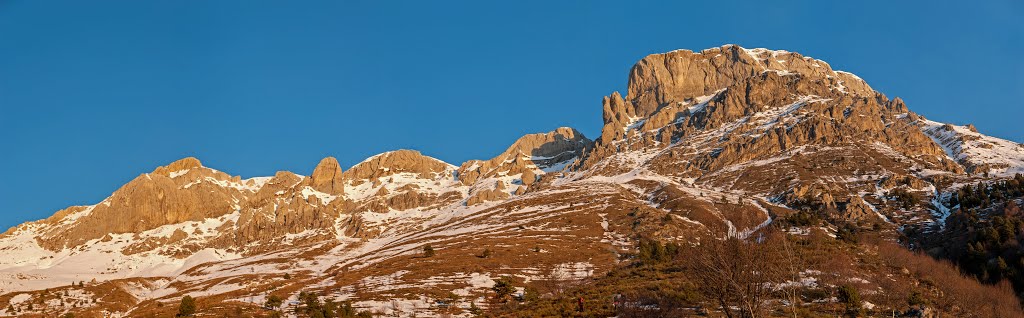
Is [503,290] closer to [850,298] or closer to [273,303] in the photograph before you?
[273,303]

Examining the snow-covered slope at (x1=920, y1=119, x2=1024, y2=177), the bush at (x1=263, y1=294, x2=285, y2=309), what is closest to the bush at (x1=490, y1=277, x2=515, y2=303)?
the bush at (x1=263, y1=294, x2=285, y2=309)

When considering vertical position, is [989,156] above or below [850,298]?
above

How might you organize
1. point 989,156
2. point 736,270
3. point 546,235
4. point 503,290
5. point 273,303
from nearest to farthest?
point 736,270 → point 503,290 → point 273,303 → point 546,235 → point 989,156

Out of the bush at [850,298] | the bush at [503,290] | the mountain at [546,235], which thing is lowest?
the bush at [850,298]

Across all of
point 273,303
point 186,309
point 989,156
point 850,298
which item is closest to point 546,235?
point 273,303

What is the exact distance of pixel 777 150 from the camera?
7707 inches

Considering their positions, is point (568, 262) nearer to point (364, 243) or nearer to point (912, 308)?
point (912, 308)

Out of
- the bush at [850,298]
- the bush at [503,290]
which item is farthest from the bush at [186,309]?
the bush at [850,298]

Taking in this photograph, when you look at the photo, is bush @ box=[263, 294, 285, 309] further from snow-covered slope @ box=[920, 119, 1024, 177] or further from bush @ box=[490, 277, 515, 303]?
snow-covered slope @ box=[920, 119, 1024, 177]

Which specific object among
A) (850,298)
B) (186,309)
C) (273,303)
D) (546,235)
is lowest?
(850,298)

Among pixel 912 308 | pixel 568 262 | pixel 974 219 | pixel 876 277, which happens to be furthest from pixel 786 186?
pixel 912 308

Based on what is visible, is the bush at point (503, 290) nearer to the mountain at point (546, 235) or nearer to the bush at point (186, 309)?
the mountain at point (546, 235)

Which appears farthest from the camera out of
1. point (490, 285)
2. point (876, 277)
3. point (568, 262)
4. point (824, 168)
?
point (824, 168)

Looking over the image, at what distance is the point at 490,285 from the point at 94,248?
6590 inches
